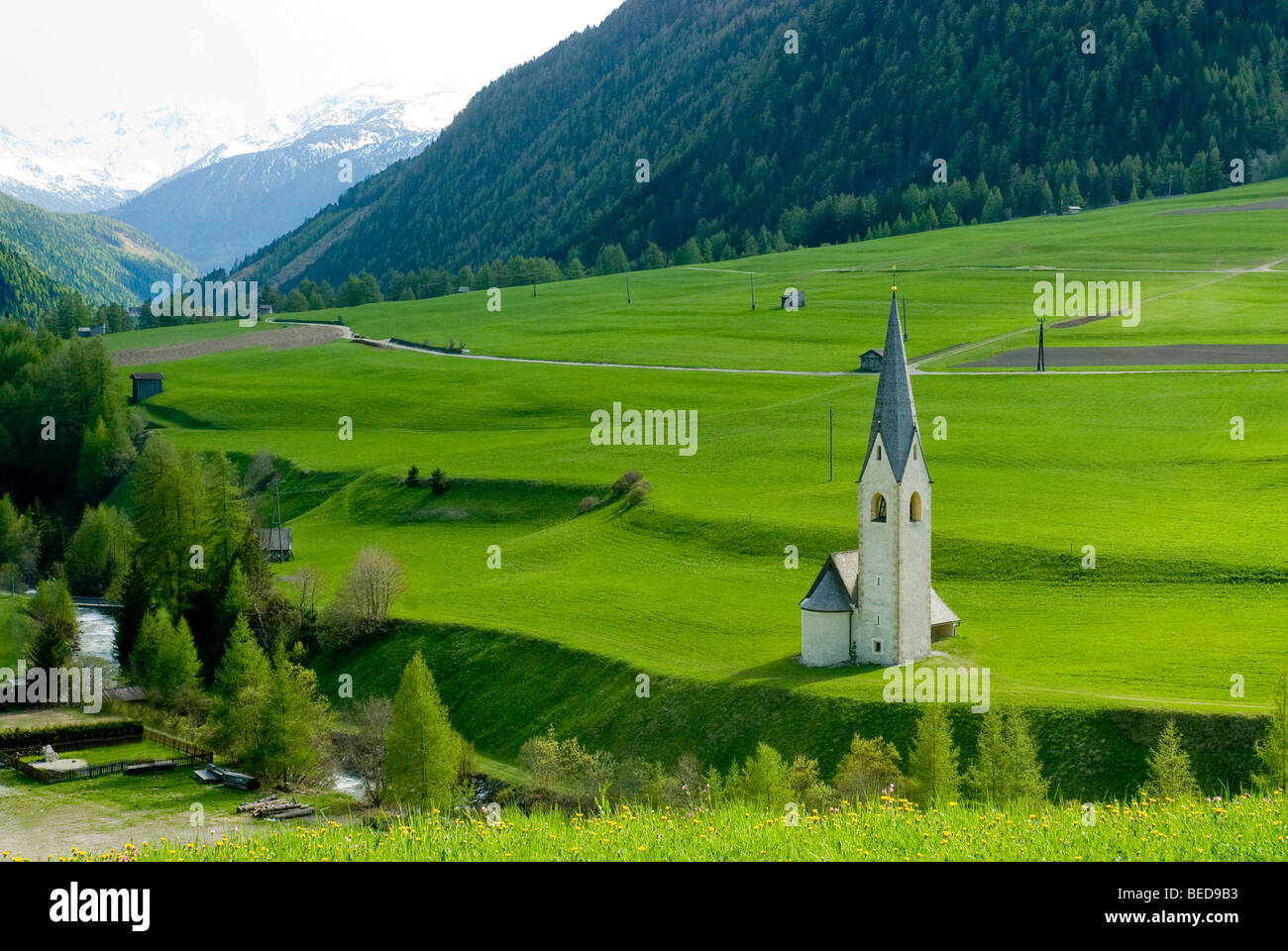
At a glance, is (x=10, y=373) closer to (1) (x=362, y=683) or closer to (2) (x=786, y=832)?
(1) (x=362, y=683)

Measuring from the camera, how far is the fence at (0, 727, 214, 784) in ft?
233

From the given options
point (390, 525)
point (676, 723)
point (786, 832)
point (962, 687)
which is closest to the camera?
point (786, 832)

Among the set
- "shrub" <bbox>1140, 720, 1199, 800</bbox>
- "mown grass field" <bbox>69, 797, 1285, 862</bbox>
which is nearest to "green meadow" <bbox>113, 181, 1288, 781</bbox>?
"shrub" <bbox>1140, 720, 1199, 800</bbox>

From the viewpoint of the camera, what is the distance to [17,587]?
387 ft

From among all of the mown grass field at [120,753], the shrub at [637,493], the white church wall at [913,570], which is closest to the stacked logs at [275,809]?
the mown grass field at [120,753]

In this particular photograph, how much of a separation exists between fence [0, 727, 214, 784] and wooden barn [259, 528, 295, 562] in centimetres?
2727

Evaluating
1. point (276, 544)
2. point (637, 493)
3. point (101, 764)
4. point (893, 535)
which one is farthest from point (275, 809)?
point (637, 493)

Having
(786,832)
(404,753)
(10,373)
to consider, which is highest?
(10,373)

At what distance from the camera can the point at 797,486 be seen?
107 m

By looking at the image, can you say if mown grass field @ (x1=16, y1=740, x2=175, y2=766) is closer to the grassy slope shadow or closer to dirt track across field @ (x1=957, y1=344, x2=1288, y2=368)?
the grassy slope shadow

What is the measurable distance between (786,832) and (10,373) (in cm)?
18529

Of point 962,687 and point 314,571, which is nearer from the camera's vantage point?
point 962,687

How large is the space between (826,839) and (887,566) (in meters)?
49.3

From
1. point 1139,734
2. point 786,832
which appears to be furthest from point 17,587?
point 786,832
